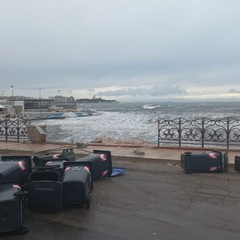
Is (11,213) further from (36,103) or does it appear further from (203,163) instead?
(36,103)

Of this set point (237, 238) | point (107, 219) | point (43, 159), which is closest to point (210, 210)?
point (237, 238)

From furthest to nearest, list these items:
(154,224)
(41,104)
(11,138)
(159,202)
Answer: (41,104), (11,138), (159,202), (154,224)

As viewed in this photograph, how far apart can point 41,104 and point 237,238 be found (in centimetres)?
15627

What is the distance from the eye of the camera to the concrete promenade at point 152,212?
495 cm

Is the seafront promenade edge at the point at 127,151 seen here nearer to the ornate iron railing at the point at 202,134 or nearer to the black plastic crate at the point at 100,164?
the ornate iron railing at the point at 202,134

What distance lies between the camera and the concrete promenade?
495 centimetres

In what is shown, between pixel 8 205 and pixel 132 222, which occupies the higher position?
pixel 8 205

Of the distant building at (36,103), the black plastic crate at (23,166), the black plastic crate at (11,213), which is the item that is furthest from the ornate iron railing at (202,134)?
the distant building at (36,103)

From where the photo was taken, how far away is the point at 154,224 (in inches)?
209

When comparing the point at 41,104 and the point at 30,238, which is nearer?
the point at 30,238

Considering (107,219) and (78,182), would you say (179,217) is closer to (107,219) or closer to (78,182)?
(107,219)

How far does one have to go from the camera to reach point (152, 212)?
5859 millimetres

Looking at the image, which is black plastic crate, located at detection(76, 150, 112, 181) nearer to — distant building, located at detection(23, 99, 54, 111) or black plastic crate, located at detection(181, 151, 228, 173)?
black plastic crate, located at detection(181, 151, 228, 173)

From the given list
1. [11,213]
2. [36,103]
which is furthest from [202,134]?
[36,103]
